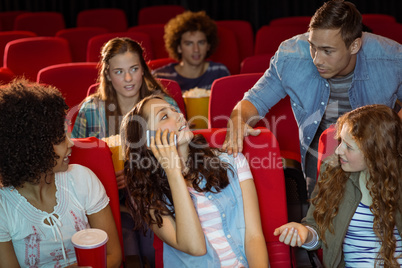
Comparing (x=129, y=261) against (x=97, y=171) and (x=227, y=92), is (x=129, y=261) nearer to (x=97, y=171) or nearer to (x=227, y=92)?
(x=97, y=171)

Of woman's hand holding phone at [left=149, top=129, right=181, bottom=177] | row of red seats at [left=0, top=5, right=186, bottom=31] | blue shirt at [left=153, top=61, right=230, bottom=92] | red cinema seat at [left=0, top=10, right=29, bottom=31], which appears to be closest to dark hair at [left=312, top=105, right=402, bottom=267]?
woman's hand holding phone at [left=149, top=129, right=181, bottom=177]

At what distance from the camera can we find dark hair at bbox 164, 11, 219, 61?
12.6 feet

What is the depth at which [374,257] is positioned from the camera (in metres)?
1.82

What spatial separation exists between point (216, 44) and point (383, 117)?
227 cm

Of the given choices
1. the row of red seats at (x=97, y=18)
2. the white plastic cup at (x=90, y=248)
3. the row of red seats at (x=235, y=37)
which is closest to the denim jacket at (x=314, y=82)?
the white plastic cup at (x=90, y=248)

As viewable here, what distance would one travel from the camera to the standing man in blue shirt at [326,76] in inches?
84.7

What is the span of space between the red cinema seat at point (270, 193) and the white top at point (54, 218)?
33 centimetres

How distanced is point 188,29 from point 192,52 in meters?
0.22

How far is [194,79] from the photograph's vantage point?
3680mm

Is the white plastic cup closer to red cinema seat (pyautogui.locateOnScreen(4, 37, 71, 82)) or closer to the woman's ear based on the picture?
the woman's ear

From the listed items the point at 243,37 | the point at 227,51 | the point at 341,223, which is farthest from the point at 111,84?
the point at 243,37

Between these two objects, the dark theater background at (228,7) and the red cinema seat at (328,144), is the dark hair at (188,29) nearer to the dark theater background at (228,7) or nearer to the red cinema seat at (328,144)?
the dark theater background at (228,7)

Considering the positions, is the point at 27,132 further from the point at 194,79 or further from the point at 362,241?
the point at 194,79

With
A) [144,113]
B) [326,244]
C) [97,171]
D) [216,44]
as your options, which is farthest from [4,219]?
[216,44]
